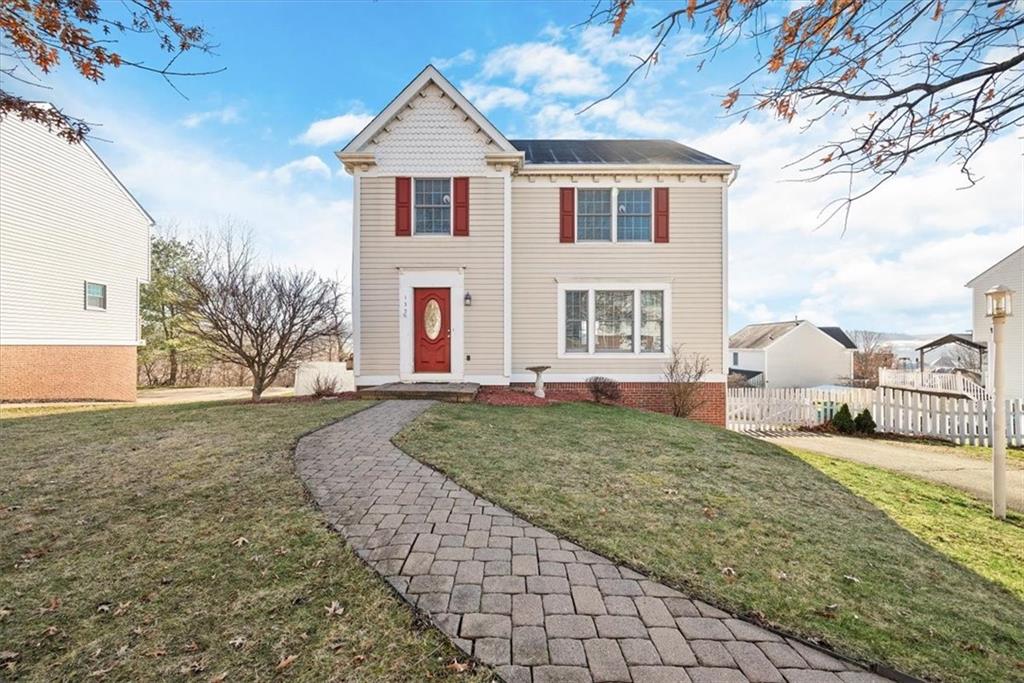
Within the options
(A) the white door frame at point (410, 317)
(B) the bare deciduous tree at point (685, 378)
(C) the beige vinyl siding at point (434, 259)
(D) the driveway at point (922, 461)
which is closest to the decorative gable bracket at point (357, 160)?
(C) the beige vinyl siding at point (434, 259)

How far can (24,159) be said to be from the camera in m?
14.2

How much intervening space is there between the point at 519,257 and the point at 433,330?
302cm

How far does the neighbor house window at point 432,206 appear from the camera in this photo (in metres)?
11.3

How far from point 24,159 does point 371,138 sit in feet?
42.0

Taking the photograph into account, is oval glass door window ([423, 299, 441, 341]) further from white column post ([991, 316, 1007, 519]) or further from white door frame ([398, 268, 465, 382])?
white column post ([991, 316, 1007, 519])

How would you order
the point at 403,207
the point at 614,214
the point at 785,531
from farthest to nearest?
the point at 614,214 < the point at 403,207 < the point at 785,531

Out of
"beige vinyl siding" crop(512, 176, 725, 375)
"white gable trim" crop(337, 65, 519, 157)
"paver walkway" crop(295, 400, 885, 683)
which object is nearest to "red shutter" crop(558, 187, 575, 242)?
"beige vinyl siding" crop(512, 176, 725, 375)

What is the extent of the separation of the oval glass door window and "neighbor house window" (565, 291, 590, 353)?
3407mm

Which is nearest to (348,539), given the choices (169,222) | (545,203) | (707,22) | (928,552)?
(707,22)

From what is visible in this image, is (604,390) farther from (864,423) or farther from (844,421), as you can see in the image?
(864,423)

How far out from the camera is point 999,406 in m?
5.39

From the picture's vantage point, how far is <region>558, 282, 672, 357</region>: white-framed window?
1165cm

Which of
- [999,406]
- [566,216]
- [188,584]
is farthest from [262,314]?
[999,406]

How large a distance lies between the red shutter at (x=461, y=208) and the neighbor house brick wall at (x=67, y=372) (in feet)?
49.6
